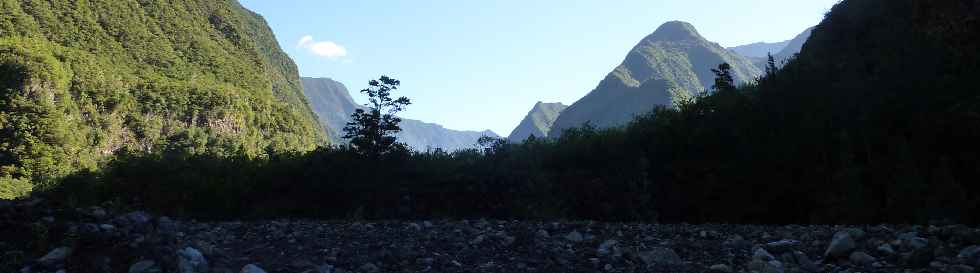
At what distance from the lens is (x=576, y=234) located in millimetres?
6500

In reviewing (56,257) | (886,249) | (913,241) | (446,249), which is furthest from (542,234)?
(56,257)

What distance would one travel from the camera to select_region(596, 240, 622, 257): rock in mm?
5211

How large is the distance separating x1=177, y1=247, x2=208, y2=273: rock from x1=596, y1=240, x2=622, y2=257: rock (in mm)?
3309

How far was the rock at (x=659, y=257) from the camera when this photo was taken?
497cm

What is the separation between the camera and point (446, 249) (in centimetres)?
545

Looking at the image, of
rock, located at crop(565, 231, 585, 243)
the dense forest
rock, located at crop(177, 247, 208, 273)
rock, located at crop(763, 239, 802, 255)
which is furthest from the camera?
the dense forest

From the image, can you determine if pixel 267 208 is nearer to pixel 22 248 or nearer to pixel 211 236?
pixel 211 236

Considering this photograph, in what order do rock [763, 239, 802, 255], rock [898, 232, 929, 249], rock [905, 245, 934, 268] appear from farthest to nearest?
rock [763, 239, 802, 255] < rock [898, 232, 929, 249] < rock [905, 245, 934, 268]

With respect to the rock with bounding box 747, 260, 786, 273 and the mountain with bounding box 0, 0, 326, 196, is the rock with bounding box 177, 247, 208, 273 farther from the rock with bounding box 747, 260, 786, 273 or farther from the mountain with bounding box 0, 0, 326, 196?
the mountain with bounding box 0, 0, 326, 196

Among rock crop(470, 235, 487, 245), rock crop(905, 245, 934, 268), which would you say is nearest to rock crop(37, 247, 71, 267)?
rock crop(470, 235, 487, 245)

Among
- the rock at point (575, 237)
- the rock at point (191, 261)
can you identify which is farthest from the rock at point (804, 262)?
the rock at point (191, 261)

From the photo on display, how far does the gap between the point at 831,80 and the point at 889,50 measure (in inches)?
136

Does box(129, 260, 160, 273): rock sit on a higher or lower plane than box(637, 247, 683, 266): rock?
higher

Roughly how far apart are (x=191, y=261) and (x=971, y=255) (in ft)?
19.9
